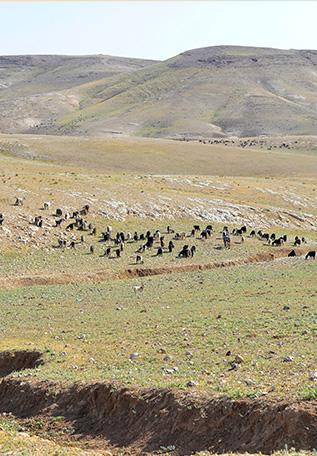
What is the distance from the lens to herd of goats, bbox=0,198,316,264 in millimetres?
50688

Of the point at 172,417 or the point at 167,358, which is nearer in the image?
the point at 172,417

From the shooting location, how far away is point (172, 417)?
53.8ft

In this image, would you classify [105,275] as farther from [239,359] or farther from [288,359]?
[288,359]

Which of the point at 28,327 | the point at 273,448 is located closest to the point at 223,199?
the point at 28,327

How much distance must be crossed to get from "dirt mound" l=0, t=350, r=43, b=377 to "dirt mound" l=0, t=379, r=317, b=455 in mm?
3106

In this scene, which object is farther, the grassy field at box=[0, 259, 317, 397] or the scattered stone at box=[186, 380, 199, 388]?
the grassy field at box=[0, 259, 317, 397]

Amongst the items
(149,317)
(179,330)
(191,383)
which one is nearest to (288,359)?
(191,383)

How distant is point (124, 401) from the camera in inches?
701

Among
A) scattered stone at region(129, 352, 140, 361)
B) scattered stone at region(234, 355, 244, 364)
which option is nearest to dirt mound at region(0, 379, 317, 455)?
scattered stone at region(129, 352, 140, 361)

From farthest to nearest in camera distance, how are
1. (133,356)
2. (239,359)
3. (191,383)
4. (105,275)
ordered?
(105,275), (133,356), (239,359), (191,383)

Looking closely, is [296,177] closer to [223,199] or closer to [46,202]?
[223,199]

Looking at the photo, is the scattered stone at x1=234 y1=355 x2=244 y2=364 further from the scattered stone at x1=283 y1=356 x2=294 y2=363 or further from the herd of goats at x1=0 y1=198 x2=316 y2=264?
the herd of goats at x1=0 y1=198 x2=316 y2=264

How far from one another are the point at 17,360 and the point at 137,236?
32171mm

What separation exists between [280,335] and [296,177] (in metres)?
85.2
